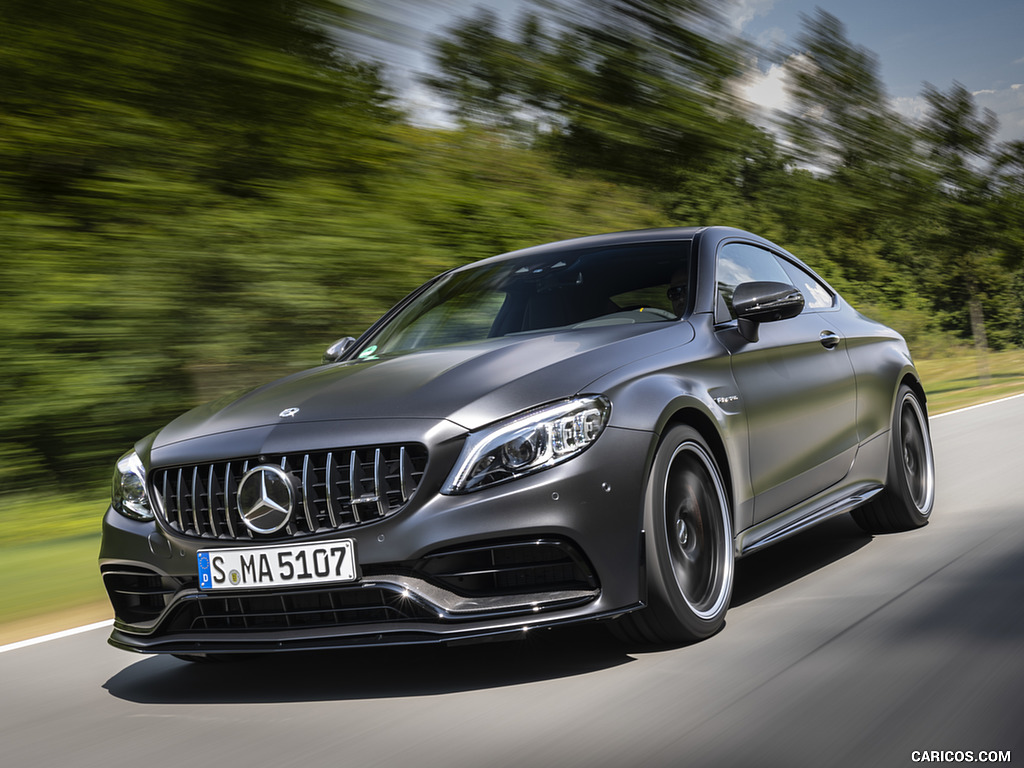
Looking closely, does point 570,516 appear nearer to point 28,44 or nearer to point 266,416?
point 266,416

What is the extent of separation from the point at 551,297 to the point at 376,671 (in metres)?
1.76

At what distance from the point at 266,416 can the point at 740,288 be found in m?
1.87

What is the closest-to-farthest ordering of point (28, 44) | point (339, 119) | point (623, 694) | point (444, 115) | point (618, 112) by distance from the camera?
point (623, 694) < point (28, 44) < point (339, 119) < point (444, 115) < point (618, 112)

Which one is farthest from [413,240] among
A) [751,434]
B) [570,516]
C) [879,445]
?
[570,516]

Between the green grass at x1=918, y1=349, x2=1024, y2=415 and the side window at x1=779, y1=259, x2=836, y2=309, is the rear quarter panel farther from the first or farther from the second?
the green grass at x1=918, y1=349, x2=1024, y2=415

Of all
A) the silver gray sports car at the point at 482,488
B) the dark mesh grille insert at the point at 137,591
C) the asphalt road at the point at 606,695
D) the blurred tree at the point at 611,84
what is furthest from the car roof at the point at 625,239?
the blurred tree at the point at 611,84

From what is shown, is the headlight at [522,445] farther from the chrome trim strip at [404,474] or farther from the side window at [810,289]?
the side window at [810,289]

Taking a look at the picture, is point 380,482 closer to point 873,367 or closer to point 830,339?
point 830,339

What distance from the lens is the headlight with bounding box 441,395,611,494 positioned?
3.34 m

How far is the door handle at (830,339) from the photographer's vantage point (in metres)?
5.28

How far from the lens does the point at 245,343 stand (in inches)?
394

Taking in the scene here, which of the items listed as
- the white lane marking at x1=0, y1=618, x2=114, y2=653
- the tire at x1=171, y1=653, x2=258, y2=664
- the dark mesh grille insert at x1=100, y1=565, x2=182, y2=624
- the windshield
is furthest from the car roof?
the white lane marking at x1=0, y1=618, x2=114, y2=653

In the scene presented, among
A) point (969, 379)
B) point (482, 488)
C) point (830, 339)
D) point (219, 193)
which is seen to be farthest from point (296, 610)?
point (969, 379)

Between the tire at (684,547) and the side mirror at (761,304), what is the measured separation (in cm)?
69
